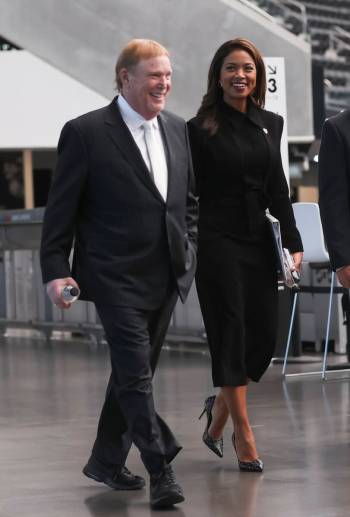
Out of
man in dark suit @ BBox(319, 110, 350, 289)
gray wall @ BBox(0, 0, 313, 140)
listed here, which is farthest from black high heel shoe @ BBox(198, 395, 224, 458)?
gray wall @ BBox(0, 0, 313, 140)

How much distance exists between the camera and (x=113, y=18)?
13.1m

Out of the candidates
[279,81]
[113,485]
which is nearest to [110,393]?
[113,485]

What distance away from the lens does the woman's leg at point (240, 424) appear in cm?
559

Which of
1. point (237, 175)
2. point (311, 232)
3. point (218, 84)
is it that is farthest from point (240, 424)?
point (311, 232)

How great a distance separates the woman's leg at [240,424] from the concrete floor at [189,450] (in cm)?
9

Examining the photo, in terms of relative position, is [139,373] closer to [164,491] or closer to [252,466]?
[164,491]

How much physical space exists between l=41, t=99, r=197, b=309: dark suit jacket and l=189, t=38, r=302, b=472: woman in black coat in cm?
58

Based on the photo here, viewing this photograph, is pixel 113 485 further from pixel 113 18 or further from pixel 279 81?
pixel 113 18

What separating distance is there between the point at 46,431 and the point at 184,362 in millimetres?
4468

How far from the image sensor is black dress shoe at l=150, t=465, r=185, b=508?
484 cm

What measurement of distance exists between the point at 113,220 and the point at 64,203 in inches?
7.3

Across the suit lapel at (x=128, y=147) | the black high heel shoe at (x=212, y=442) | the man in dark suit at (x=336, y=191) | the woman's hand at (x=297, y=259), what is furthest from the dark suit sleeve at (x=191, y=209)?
the black high heel shoe at (x=212, y=442)

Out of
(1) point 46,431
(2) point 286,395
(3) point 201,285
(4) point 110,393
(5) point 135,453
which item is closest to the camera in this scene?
(4) point 110,393

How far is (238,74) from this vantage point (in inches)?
222
